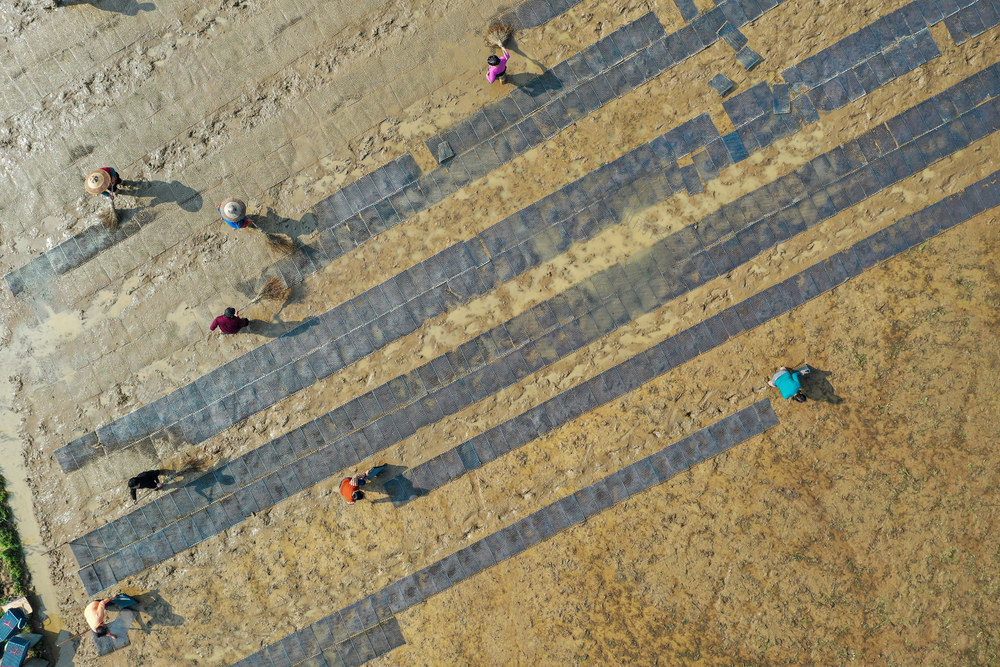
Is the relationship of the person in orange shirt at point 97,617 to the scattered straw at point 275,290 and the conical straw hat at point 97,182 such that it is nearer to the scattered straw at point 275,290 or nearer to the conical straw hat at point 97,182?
the scattered straw at point 275,290

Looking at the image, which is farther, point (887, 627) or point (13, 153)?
point (13, 153)

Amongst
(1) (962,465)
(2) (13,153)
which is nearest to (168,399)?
(2) (13,153)

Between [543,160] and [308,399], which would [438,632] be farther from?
[543,160]

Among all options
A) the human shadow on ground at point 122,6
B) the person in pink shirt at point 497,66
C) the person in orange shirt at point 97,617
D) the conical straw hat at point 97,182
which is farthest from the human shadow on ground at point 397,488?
the human shadow on ground at point 122,6

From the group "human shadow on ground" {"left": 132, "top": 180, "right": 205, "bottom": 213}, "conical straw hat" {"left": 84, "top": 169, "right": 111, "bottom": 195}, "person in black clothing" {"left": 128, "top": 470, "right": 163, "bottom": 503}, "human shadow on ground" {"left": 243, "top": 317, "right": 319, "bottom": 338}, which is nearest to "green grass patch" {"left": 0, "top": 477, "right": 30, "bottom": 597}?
"person in black clothing" {"left": 128, "top": 470, "right": 163, "bottom": 503}

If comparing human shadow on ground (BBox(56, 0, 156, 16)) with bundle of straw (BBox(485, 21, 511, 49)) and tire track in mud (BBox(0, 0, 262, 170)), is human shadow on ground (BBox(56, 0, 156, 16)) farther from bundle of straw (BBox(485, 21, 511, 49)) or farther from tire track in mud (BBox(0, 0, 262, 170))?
bundle of straw (BBox(485, 21, 511, 49))

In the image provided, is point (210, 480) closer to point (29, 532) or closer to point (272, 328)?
point (272, 328)
